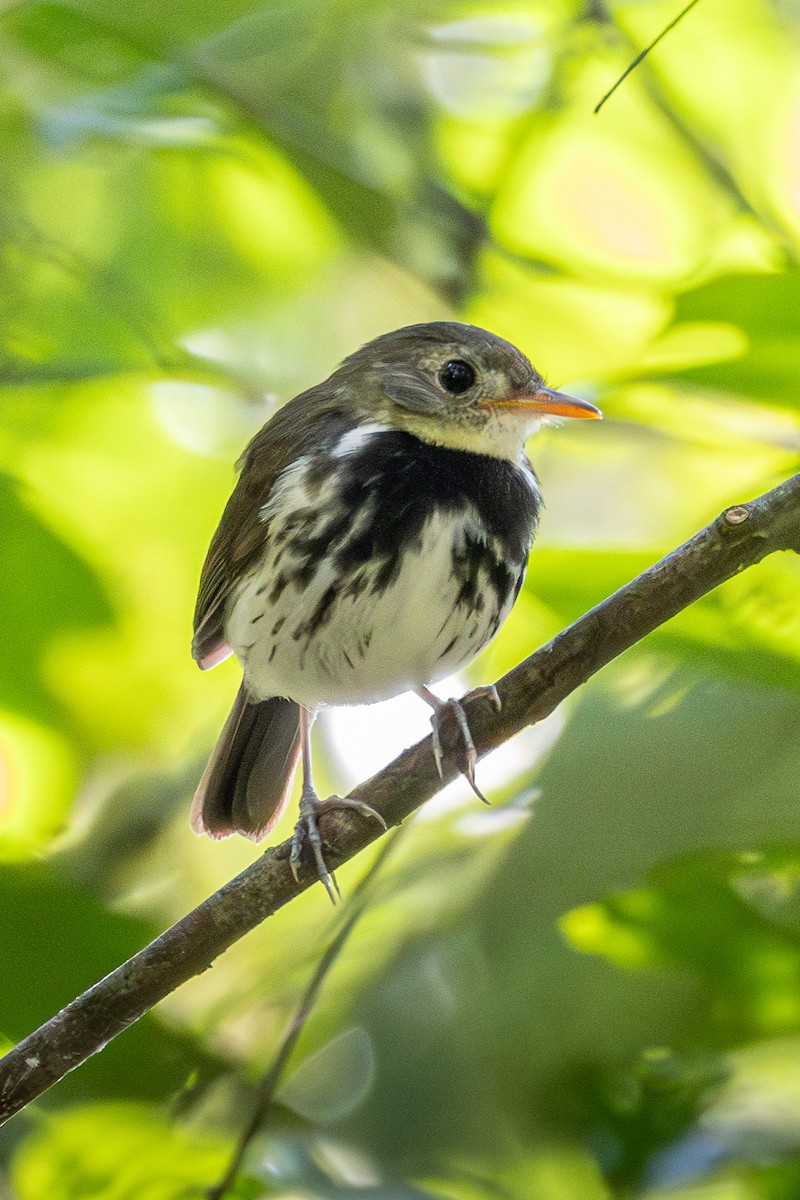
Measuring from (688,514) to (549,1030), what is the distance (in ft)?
4.42

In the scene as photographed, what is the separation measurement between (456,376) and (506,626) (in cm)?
63

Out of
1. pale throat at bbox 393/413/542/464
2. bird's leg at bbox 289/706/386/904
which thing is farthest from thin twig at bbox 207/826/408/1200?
pale throat at bbox 393/413/542/464

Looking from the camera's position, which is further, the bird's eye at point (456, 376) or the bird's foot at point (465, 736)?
the bird's eye at point (456, 376)

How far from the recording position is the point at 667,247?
3676 millimetres

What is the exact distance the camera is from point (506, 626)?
3324mm

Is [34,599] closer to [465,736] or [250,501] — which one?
[250,501]

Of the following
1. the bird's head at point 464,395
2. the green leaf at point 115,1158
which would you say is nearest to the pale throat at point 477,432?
the bird's head at point 464,395

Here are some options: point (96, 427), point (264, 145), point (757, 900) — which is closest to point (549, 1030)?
point (757, 900)

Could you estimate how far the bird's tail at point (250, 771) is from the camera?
11.7 feet

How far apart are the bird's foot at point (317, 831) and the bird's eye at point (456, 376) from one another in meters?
1.05

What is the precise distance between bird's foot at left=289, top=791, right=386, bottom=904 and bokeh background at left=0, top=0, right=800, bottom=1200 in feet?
1.34

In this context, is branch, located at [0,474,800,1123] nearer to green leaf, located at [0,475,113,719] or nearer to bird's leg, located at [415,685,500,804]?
bird's leg, located at [415,685,500,804]

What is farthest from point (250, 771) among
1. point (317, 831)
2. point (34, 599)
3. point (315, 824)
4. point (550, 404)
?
point (550, 404)

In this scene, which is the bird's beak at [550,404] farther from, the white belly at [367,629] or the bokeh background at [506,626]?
the white belly at [367,629]
